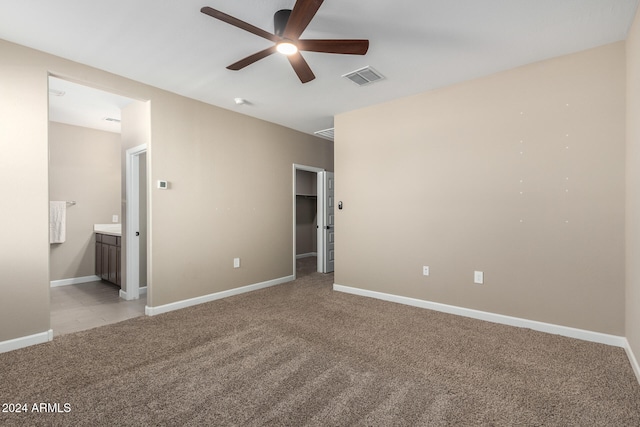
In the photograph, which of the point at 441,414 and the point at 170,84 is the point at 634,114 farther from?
the point at 170,84

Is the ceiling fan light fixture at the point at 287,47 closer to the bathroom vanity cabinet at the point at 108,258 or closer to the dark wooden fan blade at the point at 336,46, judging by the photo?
the dark wooden fan blade at the point at 336,46

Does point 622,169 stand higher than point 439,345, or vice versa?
point 622,169

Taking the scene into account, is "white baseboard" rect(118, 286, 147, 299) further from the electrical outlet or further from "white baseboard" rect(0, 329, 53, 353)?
the electrical outlet

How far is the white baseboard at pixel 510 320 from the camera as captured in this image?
2.75 metres

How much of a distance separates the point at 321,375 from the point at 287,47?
2.41 m

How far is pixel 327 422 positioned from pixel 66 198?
5689 mm

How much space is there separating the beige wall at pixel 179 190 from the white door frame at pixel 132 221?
36.0 inches

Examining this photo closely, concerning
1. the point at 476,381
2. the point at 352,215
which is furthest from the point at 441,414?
the point at 352,215

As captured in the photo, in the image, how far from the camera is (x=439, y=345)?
2768 millimetres

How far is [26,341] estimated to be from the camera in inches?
108

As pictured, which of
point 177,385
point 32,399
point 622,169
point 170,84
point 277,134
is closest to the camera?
point 32,399

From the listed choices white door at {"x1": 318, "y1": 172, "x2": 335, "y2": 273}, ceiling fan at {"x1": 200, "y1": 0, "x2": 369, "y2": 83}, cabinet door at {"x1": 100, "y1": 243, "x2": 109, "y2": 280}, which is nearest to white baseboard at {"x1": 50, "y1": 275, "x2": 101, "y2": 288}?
cabinet door at {"x1": 100, "y1": 243, "x2": 109, "y2": 280}

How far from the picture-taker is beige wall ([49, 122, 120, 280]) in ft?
16.8

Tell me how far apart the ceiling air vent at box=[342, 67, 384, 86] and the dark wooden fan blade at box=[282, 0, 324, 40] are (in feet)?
3.99
